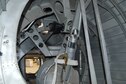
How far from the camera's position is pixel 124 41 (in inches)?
82.5

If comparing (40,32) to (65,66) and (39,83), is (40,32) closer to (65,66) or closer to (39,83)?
(39,83)

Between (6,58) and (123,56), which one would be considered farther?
(123,56)

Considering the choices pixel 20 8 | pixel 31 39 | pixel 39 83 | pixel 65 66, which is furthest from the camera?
pixel 31 39

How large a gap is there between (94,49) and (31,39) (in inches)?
32.1

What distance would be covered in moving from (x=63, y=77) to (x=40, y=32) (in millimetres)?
814

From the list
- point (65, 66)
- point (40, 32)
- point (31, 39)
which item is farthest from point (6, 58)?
point (40, 32)

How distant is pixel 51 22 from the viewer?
2371 mm

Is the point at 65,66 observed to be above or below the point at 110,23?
below

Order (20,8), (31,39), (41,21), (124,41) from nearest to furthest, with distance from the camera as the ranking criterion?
(20,8), (124,41), (31,39), (41,21)

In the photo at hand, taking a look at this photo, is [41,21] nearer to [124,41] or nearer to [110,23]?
[110,23]

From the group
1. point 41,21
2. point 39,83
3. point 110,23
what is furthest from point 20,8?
point 110,23

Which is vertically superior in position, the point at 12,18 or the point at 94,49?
the point at 12,18

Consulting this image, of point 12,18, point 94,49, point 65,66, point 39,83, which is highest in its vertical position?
point 12,18

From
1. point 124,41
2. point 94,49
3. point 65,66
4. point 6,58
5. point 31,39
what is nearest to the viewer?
point 6,58
